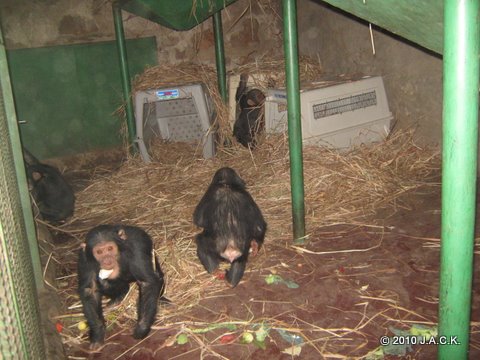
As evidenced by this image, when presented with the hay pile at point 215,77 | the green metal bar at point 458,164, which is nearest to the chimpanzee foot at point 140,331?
the green metal bar at point 458,164

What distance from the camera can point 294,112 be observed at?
12.3ft

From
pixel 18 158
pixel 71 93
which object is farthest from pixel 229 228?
pixel 71 93

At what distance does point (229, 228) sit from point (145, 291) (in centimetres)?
85

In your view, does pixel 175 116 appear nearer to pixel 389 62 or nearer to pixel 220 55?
pixel 220 55

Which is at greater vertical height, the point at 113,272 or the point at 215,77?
the point at 215,77

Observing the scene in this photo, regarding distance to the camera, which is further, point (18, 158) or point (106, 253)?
point (18, 158)

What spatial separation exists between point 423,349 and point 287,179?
10.2 feet

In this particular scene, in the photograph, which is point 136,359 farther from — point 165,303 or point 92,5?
point 92,5

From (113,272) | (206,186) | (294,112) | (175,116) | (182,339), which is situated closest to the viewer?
(182,339)

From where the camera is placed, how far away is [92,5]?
7523 mm

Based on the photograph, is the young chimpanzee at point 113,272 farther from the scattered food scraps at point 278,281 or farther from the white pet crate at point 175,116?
the white pet crate at point 175,116

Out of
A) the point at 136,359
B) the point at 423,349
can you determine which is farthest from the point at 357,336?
the point at 136,359

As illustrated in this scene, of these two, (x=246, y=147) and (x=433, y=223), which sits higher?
(x=246, y=147)

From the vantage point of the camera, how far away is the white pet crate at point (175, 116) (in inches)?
271
